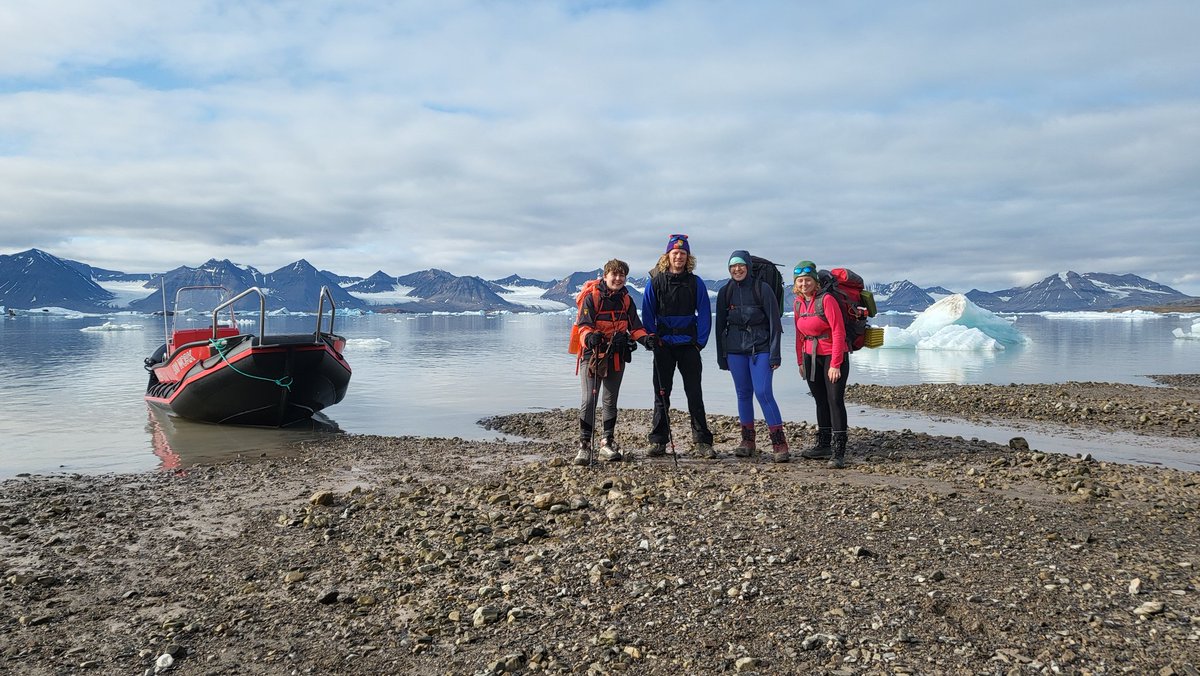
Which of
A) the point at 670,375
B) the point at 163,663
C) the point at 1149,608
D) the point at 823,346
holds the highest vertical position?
the point at 823,346

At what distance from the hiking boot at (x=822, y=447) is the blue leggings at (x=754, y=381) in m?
0.62

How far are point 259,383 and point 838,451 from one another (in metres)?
10.9

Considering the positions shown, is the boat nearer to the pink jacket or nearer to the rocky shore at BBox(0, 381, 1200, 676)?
the rocky shore at BBox(0, 381, 1200, 676)

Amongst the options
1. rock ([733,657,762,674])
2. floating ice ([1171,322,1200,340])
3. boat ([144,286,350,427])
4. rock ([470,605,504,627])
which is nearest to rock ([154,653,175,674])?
rock ([470,605,504,627])

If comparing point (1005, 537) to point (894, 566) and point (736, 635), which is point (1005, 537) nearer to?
point (894, 566)

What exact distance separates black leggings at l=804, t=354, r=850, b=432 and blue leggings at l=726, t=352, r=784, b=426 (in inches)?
17.3

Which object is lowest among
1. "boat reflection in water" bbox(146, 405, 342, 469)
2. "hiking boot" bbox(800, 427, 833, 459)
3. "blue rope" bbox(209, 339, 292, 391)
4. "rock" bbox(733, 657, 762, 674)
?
"boat reflection in water" bbox(146, 405, 342, 469)

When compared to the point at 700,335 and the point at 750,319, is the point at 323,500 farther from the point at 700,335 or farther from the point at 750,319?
the point at 750,319

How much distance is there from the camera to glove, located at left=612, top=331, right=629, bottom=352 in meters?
7.39

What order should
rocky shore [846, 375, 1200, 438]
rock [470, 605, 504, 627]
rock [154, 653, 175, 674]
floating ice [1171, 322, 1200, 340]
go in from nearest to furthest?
rock [154, 653, 175, 674]
rock [470, 605, 504, 627]
rocky shore [846, 375, 1200, 438]
floating ice [1171, 322, 1200, 340]

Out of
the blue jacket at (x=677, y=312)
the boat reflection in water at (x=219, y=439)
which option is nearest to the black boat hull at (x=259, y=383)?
the boat reflection in water at (x=219, y=439)

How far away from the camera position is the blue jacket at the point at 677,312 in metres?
7.51

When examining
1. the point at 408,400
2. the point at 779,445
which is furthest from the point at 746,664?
the point at 408,400

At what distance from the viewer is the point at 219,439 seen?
1303 centimetres
